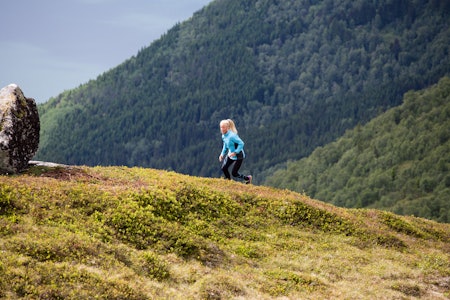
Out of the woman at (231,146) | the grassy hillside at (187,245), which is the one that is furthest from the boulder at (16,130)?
the woman at (231,146)

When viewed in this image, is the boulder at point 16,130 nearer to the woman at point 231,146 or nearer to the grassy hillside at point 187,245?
the grassy hillside at point 187,245

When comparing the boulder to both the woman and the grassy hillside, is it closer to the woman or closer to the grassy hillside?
the grassy hillside

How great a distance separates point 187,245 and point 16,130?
10809 mm

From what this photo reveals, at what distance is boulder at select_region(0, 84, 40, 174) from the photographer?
27.5 m

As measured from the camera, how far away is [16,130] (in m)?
28.4

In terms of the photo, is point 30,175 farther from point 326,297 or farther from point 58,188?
point 326,297

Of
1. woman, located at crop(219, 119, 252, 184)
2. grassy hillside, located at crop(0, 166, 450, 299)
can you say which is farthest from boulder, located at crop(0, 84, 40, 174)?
woman, located at crop(219, 119, 252, 184)

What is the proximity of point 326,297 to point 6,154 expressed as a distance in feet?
50.8

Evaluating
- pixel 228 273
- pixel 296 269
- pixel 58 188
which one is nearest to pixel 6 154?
pixel 58 188

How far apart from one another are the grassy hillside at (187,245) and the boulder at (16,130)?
3.17 feet

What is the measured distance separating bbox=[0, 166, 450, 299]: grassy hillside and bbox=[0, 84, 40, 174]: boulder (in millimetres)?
965

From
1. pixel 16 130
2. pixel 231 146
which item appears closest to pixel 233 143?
pixel 231 146

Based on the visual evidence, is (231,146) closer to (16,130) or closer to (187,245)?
(16,130)

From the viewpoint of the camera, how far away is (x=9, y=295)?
16.0 meters
